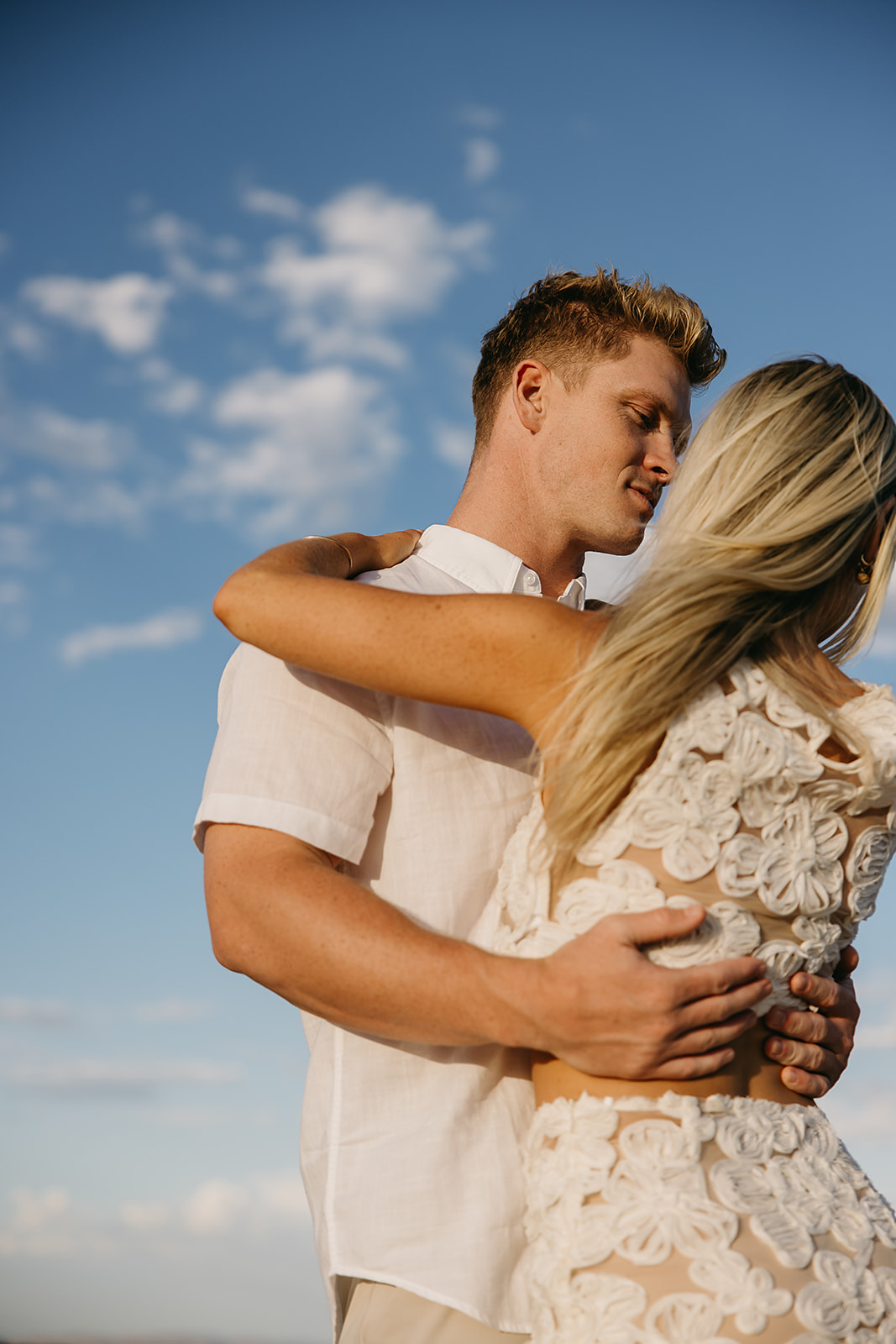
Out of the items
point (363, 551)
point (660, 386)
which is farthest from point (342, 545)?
point (660, 386)

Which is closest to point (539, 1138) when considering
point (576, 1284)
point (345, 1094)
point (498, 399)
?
point (576, 1284)

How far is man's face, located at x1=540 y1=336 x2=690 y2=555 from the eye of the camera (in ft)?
11.1

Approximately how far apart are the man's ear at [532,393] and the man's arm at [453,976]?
1.69 m

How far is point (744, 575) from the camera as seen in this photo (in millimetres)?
2113

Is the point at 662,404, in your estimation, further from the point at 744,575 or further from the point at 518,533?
the point at 744,575

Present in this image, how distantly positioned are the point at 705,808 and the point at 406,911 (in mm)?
720

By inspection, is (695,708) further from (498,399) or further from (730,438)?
(498,399)

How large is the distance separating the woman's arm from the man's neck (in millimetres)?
1137

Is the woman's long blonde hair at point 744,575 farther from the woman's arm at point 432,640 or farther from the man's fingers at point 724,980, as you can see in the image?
the man's fingers at point 724,980

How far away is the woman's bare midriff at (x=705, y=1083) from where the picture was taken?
6.51 feet

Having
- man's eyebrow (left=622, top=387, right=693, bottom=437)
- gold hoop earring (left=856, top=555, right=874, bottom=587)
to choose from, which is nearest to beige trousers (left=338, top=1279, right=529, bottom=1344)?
gold hoop earring (left=856, top=555, right=874, bottom=587)

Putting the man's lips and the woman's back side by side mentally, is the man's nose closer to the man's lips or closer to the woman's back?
the man's lips

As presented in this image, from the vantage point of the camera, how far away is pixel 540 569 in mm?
3467

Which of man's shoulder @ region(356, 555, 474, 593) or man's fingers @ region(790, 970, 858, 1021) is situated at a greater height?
man's shoulder @ region(356, 555, 474, 593)
